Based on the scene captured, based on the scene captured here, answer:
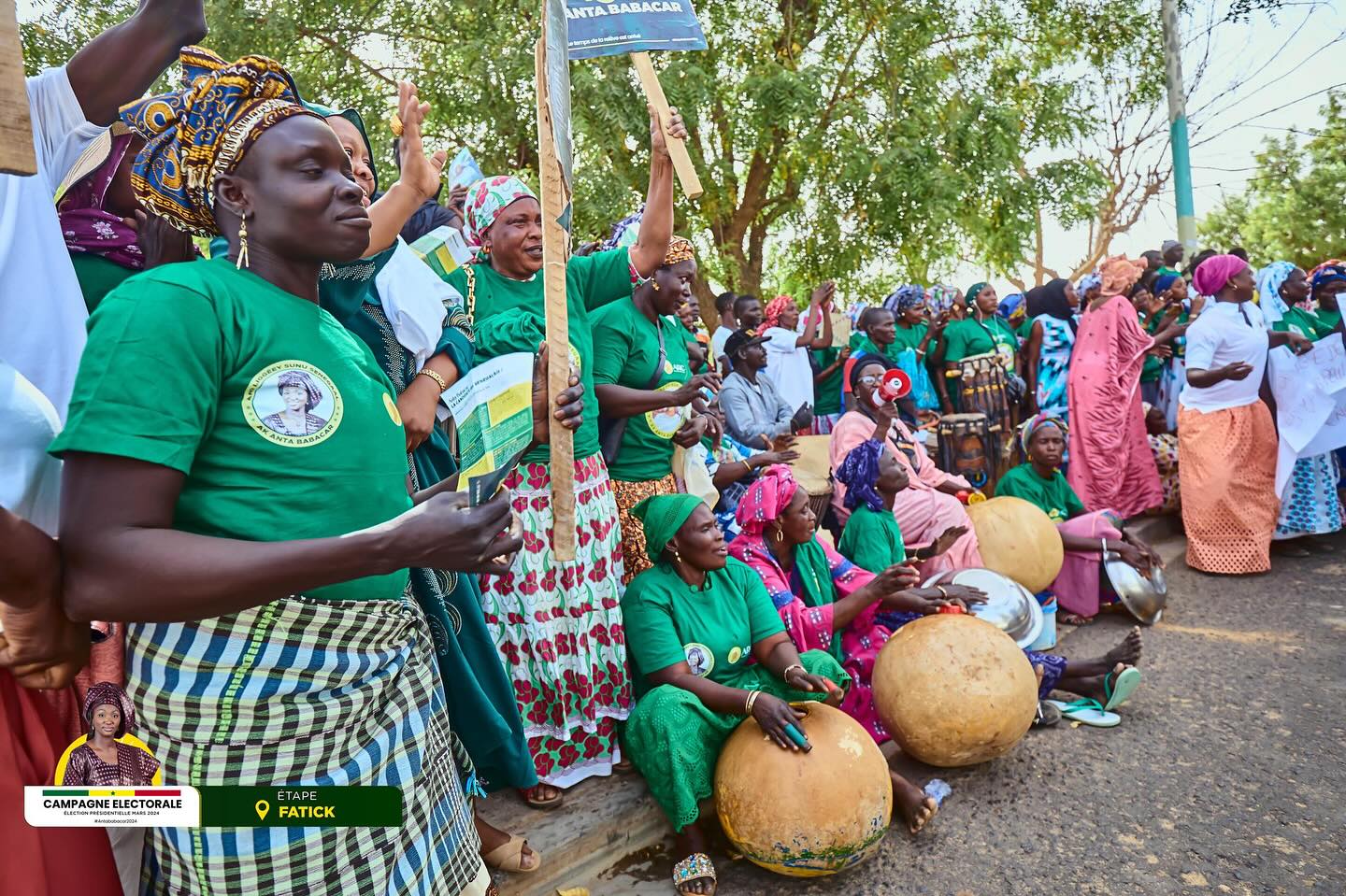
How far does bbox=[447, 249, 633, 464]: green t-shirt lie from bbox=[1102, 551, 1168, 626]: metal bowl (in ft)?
13.5

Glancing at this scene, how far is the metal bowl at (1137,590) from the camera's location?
5.77 metres

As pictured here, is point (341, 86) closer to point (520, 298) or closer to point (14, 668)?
point (520, 298)

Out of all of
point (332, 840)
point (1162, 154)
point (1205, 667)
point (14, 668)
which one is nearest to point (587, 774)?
point (332, 840)

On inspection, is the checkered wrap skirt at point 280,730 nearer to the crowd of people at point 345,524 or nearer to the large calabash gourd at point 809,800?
the crowd of people at point 345,524

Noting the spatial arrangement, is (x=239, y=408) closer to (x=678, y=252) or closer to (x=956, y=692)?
(x=956, y=692)

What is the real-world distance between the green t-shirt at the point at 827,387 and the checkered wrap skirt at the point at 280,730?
7.52 meters

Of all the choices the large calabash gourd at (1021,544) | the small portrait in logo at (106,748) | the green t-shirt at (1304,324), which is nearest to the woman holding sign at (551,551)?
the small portrait in logo at (106,748)

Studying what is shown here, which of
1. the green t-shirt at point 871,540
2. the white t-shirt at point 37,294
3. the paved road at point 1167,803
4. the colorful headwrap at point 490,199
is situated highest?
the colorful headwrap at point 490,199

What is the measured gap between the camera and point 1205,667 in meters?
5.04

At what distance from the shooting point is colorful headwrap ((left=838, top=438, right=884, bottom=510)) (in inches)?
194

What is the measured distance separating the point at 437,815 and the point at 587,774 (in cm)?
172

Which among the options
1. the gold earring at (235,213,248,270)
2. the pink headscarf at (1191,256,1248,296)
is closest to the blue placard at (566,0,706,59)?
the gold earring at (235,213,248,270)

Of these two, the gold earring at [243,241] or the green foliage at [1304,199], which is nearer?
the gold earring at [243,241]

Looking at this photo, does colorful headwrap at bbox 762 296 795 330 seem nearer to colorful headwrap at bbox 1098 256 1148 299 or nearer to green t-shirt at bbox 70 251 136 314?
colorful headwrap at bbox 1098 256 1148 299
